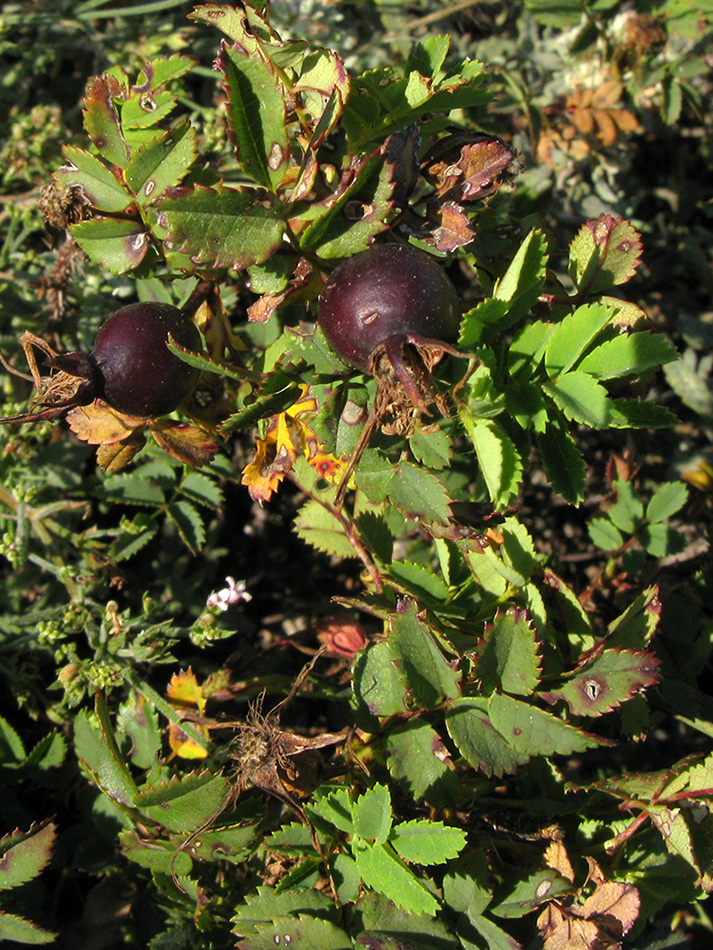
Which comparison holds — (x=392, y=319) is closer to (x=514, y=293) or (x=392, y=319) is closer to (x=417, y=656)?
(x=514, y=293)

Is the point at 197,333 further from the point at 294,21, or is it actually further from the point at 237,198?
the point at 294,21

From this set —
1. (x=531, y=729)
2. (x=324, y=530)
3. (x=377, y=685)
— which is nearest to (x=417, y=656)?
(x=377, y=685)

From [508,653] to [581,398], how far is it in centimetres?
53

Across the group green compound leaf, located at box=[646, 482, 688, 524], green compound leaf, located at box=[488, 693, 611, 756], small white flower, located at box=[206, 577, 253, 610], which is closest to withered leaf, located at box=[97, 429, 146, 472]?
small white flower, located at box=[206, 577, 253, 610]

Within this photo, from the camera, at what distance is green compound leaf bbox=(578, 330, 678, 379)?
1357mm

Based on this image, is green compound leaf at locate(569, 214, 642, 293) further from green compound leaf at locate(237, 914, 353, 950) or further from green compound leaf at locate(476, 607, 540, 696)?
green compound leaf at locate(237, 914, 353, 950)

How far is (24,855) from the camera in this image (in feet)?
5.51

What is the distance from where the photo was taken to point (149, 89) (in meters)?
1.67

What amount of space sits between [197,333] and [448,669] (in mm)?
849

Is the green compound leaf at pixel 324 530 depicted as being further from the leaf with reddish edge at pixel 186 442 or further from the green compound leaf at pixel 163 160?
the green compound leaf at pixel 163 160

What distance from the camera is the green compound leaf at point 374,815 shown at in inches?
58.1

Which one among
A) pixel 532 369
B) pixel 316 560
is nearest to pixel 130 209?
pixel 532 369

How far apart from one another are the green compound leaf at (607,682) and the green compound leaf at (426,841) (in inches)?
13.4

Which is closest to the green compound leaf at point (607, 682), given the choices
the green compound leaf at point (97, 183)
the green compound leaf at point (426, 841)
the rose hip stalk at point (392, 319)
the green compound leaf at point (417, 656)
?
the green compound leaf at point (417, 656)
